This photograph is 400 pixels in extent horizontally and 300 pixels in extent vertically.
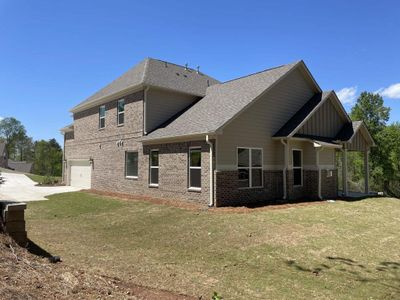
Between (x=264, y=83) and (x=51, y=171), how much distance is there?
58.2 metres

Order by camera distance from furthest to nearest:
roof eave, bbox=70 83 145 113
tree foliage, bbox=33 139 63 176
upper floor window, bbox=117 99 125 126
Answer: tree foliage, bbox=33 139 63 176
upper floor window, bbox=117 99 125 126
roof eave, bbox=70 83 145 113

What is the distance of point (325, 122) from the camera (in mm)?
19219

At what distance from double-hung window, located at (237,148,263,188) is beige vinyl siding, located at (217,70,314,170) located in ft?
1.14

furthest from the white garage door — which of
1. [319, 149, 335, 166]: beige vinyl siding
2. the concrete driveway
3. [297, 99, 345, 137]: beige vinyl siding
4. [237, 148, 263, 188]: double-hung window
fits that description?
[319, 149, 335, 166]: beige vinyl siding

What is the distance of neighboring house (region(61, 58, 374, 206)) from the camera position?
593 inches

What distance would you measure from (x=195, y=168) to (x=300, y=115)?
22.8 feet

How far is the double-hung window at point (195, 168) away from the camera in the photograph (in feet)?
50.3

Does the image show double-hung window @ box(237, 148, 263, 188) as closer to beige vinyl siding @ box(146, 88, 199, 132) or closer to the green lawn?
the green lawn

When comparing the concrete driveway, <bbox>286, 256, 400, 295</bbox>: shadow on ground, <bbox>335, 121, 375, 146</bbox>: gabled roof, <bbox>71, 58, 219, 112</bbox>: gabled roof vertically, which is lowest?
<bbox>286, 256, 400, 295</bbox>: shadow on ground

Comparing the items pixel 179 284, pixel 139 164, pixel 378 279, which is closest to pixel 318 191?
pixel 139 164

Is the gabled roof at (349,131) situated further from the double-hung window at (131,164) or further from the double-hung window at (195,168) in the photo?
the double-hung window at (131,164)

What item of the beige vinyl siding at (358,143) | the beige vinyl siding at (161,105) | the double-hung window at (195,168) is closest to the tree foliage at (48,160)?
the beige vinyl siding at (161,105)

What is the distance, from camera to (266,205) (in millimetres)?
14867

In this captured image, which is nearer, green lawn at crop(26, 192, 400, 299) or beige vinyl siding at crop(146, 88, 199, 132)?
green lawn at crop(26, 192, 400, 299)
